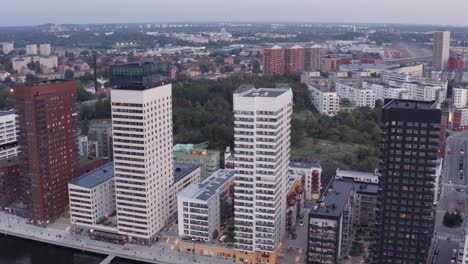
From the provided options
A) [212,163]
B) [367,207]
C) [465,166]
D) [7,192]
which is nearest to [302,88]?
[465,166]

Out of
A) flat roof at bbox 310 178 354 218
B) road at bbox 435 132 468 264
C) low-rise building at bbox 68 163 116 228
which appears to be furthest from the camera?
low-rise building at bbox 68 163 116 228

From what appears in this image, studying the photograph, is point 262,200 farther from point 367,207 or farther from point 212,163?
point 212,163

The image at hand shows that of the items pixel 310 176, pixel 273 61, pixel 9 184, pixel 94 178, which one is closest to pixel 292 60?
pixel 273 61

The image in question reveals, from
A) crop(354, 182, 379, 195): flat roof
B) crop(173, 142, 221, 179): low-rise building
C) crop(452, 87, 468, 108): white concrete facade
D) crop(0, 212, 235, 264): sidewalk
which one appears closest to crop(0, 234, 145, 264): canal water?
crop(0, 212, 235, 264): sidewalk

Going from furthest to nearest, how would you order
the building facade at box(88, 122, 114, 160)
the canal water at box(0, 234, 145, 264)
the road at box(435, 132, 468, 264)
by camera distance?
the building facade at box(88, 122, 114, 160) → the road at box(435, 132, 468, 264) → the canal water at box(0, 234, 145, 264)

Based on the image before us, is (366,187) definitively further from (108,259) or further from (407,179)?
(108,259)

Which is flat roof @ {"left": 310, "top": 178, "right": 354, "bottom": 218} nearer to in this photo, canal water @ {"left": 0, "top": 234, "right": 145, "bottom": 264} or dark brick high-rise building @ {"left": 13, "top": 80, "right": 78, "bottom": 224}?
canal water @ {"left": 0, "top": 234, "right": 145, "bottom": 264}
